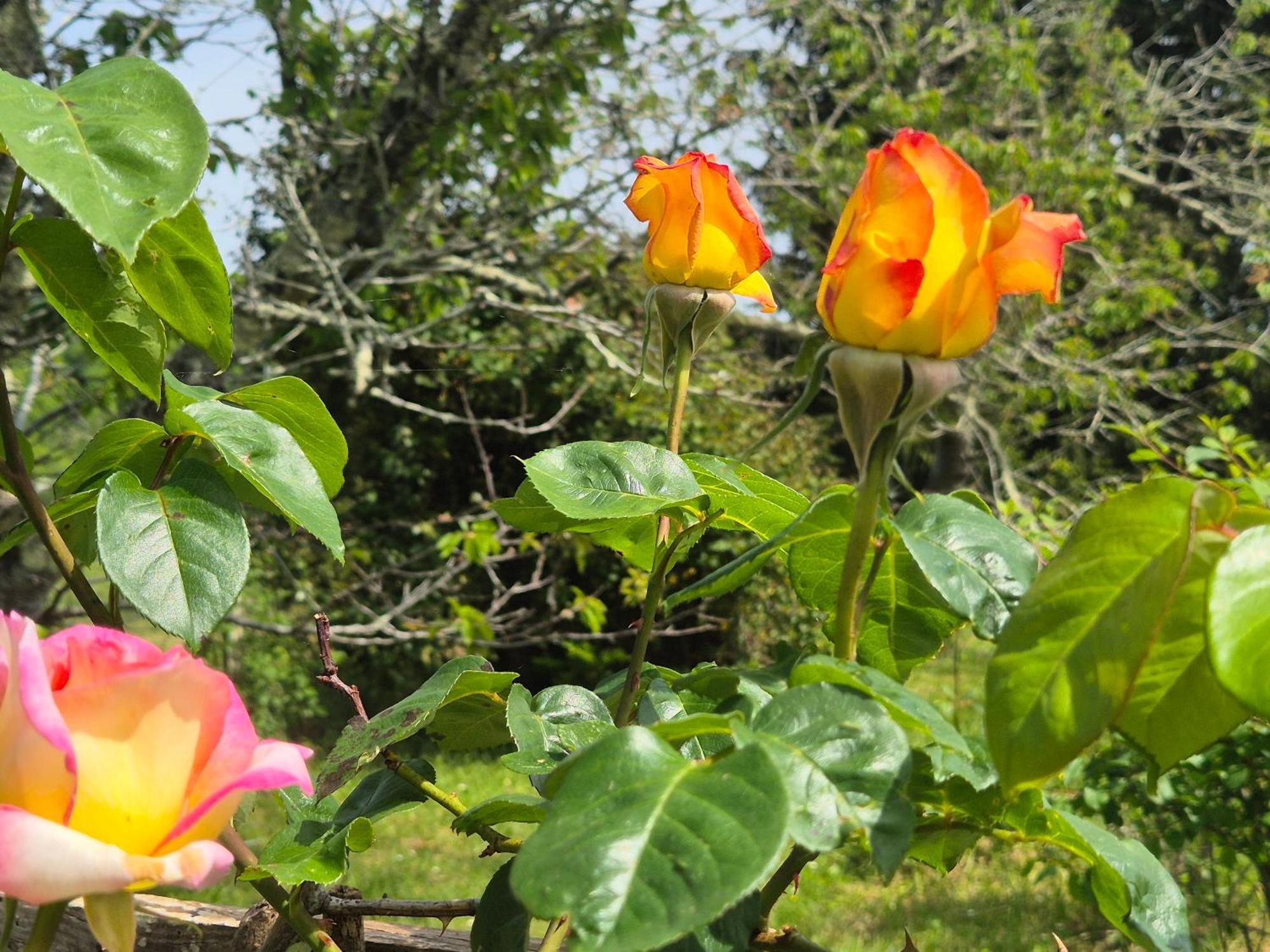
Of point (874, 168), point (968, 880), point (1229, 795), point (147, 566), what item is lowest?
point (968, 880)

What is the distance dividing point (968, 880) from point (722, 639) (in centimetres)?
180

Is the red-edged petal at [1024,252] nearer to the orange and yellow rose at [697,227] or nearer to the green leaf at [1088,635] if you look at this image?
the green leaf at [1088,635]

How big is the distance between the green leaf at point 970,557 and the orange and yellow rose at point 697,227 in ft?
0.69

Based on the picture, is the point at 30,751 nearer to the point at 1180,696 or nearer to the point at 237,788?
the point at 237,788

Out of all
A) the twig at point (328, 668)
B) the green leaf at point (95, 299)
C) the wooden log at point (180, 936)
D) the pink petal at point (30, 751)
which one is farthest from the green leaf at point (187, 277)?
the wooden log at point (180, 936)

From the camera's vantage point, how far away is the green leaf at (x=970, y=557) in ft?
1.15

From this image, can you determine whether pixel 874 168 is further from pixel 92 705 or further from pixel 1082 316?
pixel 1082 316

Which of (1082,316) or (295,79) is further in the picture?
(1082,316)

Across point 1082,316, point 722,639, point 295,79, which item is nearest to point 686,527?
point 295,79

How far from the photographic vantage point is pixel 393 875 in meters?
3.73

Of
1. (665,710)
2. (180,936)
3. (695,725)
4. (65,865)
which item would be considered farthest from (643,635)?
(180,936)

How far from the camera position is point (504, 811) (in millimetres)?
412

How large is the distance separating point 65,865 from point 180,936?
0.45 meters

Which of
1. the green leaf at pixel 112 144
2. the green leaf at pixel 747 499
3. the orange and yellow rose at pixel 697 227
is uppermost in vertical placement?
the green leaf at pixel 112 144
